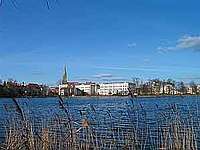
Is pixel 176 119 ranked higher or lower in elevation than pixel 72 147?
higher

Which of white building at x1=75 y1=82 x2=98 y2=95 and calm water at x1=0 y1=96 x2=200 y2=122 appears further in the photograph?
white building at x1=75 y1=82 x2=98 y2=95

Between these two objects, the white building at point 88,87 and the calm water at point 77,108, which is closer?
the calm water at point 77,108

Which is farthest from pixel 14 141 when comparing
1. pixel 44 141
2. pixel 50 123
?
pixel 50 123

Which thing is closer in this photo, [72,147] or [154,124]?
[72,147]

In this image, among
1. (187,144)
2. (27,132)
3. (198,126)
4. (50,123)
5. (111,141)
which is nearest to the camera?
(27,132)

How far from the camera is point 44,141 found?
12727mm

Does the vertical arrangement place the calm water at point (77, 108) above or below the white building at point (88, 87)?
below

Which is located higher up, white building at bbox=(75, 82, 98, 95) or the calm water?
white building at bbox=(75, 82, 98, 95)

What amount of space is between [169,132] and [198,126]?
6.85m

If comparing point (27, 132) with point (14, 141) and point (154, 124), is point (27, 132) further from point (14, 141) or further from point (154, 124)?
point (154, 124)

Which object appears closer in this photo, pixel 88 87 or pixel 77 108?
pixel 77 108

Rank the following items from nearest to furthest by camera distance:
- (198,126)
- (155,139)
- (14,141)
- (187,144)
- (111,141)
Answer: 1. (14,141)
2. (187,144)
3. (111,141)
4. (155,139)
5. (198,126)

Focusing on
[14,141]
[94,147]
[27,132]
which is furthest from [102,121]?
[14,141]

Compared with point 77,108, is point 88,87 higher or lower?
higher
